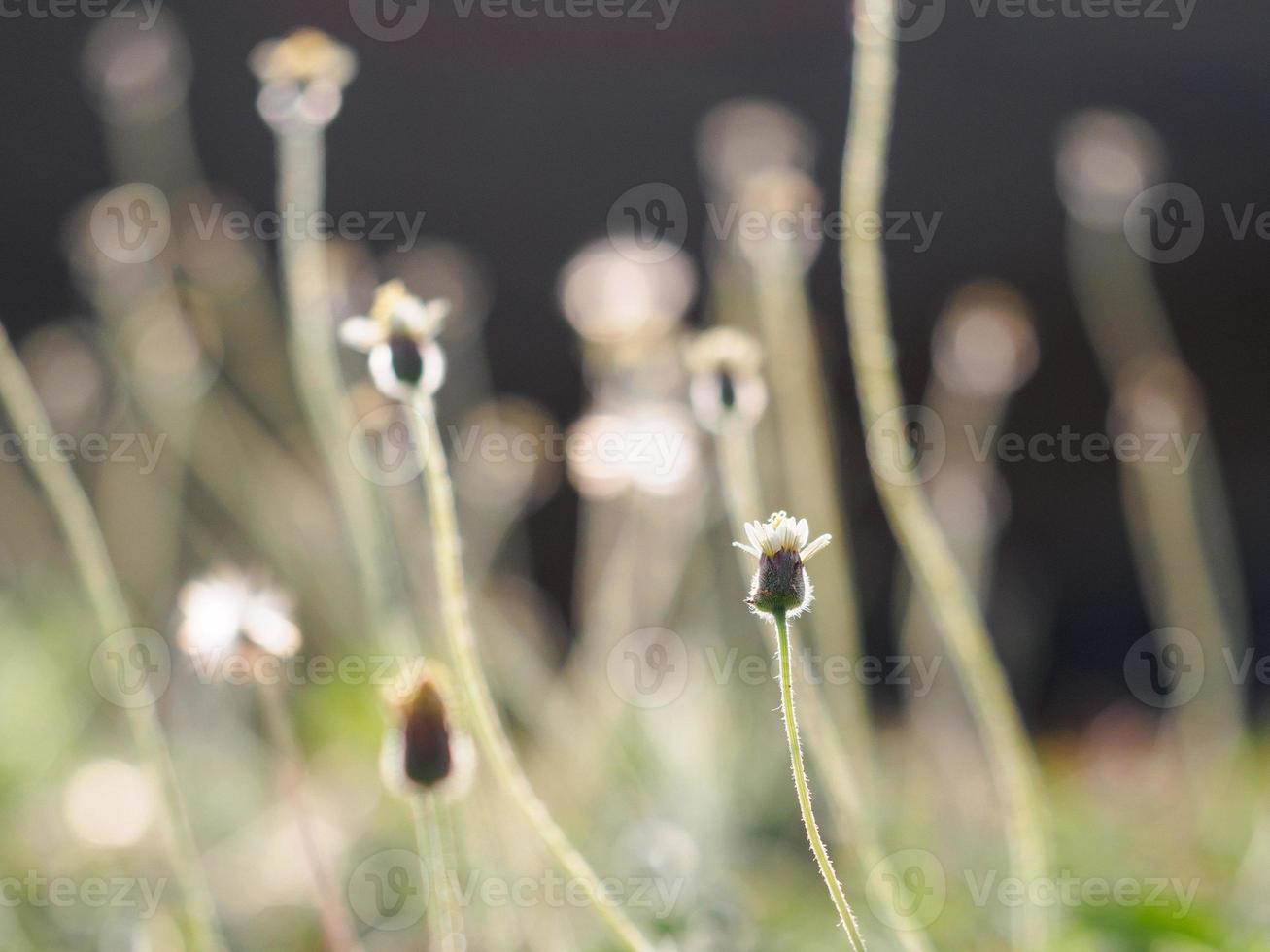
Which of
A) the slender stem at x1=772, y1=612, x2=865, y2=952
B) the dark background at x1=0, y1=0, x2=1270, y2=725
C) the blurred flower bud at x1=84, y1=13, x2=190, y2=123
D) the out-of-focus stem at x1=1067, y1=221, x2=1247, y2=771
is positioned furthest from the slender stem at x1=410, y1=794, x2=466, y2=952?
the dark background at x1=0, y1=0, x2=1270, y2=725

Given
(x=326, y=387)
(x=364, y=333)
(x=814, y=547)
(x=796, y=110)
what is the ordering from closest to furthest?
1. (x=814, y=547)
2. (x=364, y=333)
3. (x=326, y=387)
4. (x=796, y=110)

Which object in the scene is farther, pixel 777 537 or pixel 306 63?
pixel 306 63

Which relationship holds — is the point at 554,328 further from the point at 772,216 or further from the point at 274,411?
the point at 772,216

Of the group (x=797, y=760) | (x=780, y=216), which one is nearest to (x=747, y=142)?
(x=780, y=216)

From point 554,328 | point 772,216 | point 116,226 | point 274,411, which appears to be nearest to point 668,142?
point 554,328

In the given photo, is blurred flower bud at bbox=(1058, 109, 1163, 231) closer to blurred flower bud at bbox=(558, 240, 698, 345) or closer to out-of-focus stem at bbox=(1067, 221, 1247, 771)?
out-of-focus stem at bbox=(1067, 221, 1247, 771)

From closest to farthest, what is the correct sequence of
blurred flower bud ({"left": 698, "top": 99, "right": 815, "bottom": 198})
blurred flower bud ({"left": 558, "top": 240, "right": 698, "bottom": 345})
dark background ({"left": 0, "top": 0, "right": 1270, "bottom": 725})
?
blurred flower bud ({"left": 558, "top": 240, "right": 698, "bottom": 345})
blurred flower bud ({"left": 698, "top": 99, "right": 815, "bottom": 198})
dark background ({"left": 0, "top": 0, "right": 1270, "bottom": 725})

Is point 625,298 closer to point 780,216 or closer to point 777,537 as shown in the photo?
point 780,216

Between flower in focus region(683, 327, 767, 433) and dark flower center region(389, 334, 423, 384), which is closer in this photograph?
dark flower center region(389, 334, 423, 384)
